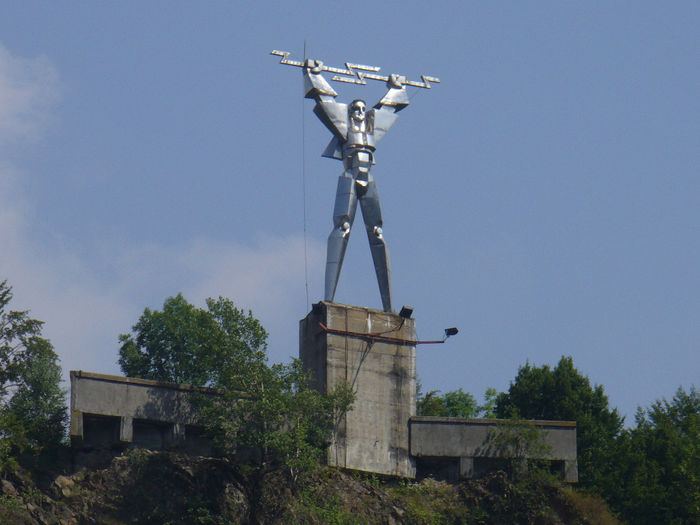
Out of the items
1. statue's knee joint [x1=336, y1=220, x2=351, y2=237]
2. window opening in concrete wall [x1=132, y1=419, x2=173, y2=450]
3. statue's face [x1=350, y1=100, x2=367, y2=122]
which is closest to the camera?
window opening in concrete wall [x1=132, y1=419, x2=173, y2=450]

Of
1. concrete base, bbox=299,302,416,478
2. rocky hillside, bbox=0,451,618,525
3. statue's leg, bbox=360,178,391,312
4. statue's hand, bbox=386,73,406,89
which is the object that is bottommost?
rocky hillside, bbox=0,451,618,525

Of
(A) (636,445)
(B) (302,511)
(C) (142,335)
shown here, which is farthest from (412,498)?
(C) (142,335)

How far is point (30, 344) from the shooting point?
4709cm

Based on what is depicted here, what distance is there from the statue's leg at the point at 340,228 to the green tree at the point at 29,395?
9.04 meters

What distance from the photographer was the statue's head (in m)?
49.2

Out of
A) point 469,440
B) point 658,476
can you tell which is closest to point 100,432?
point 469,440

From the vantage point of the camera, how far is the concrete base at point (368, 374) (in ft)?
150

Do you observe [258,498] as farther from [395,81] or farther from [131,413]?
[395,81]

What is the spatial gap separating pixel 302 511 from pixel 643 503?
12.3m

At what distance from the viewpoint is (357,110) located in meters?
49.3

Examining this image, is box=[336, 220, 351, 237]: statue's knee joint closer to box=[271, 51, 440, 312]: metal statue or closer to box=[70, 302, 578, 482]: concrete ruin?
box=[271, 51, 440, 312]: metal statue

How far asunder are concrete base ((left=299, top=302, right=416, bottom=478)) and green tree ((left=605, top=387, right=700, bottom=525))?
7.63 m

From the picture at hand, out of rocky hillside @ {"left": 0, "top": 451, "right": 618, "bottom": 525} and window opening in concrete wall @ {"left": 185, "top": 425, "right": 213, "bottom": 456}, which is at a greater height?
window opening in concrete wall @ {"left": 185, "top": 425, "right": 213, "bottom": 456}

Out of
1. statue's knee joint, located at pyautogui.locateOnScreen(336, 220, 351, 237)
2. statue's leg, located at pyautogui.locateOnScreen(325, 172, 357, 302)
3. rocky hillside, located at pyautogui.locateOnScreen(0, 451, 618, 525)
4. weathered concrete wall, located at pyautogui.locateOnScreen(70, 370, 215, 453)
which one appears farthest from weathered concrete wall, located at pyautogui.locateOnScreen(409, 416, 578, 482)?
weathered concrete wall, located at pyautogui.locateOnScreen(70, 370, 215, 453)
